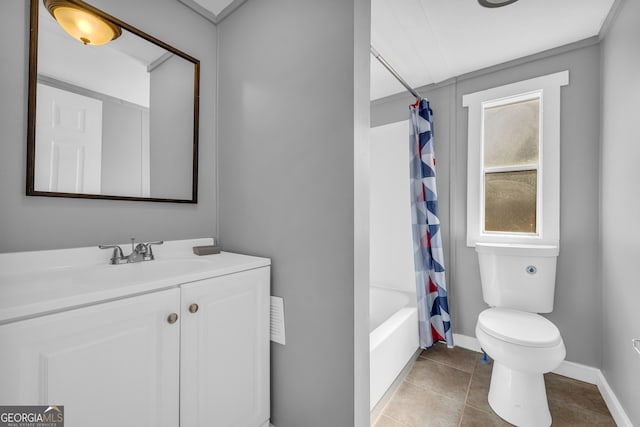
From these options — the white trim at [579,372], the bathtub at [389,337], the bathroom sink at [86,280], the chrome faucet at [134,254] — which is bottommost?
the white trim at [579,372]

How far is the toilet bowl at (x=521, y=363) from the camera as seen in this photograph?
4.37 feet

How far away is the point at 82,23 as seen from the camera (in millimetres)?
1119

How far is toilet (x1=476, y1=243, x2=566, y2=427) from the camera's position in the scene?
135 centimetres

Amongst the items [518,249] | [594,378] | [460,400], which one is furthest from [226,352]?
[594,378]

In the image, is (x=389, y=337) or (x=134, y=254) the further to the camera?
(x=389, y=337)

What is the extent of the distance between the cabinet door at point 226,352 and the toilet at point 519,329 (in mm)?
1271

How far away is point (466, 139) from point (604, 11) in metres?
0.95

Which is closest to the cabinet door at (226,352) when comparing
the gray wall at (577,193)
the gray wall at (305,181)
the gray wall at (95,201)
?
the gray wall at (305,181)

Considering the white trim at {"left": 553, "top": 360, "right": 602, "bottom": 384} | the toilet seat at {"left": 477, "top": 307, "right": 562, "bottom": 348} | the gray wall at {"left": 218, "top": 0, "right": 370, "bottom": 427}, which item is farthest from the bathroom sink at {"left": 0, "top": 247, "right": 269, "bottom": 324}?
the white trim at {"left": 553, "top": 360, "right": 602, "bottom": 384}

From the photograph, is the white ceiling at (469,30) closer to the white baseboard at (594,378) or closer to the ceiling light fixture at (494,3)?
the ceiling light fixture at (494,3)

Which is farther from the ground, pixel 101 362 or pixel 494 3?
pixel 494 3

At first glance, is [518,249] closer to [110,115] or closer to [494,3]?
[494,3]

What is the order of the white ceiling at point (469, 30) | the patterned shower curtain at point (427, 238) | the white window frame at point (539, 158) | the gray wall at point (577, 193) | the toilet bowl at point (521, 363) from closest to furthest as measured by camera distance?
the toilet bowl at point (521, 363), the white ceiling at point (469, 30), the gray wall at point (577, 193), the white window frame at point (539, 158), the patterned shower curtain at point (427, 238)

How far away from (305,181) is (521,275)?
166 cm
